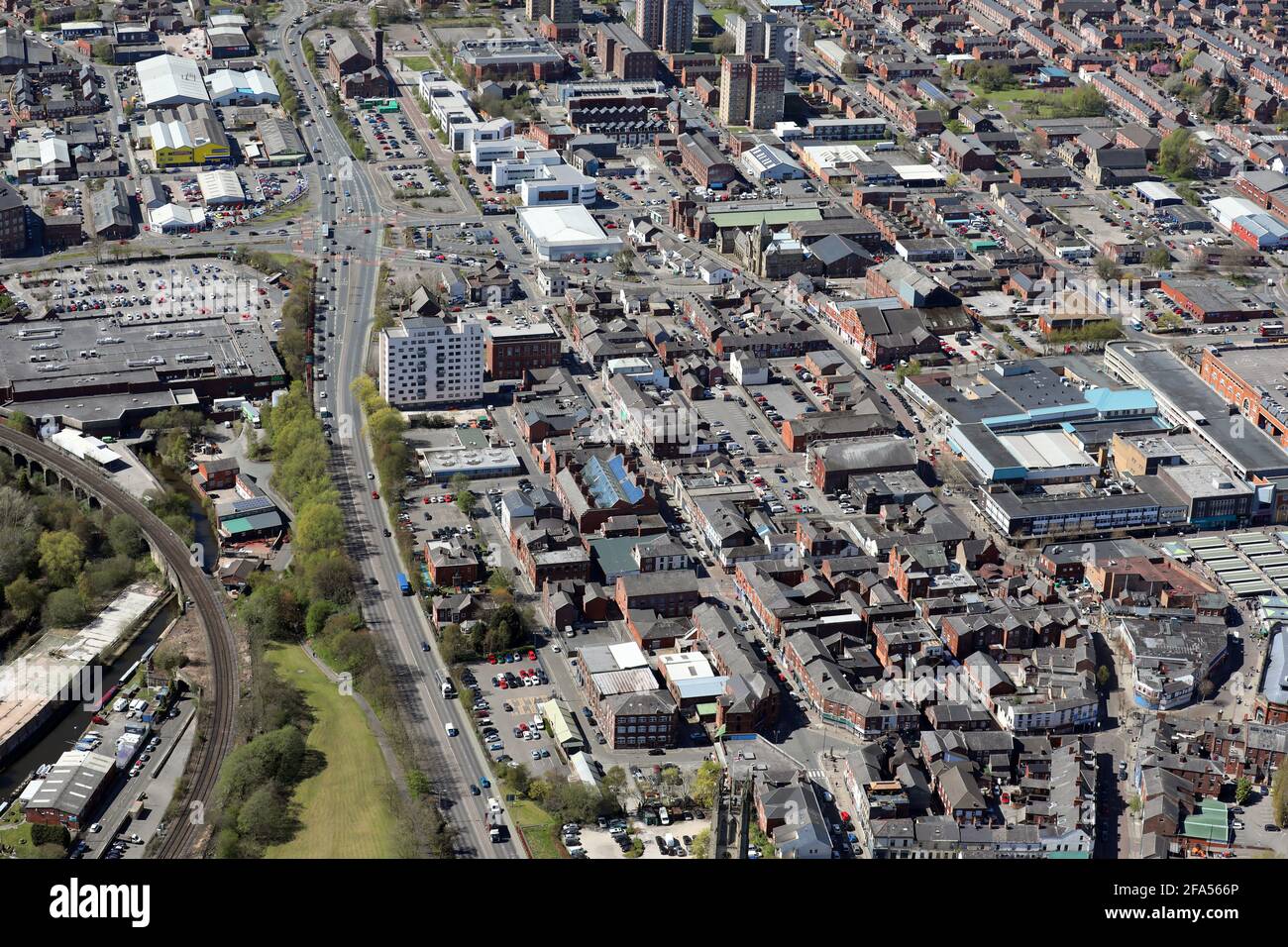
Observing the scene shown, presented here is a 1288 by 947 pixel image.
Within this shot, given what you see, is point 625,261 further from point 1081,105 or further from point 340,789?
point 340,789

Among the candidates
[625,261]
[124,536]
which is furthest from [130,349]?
[625,261]

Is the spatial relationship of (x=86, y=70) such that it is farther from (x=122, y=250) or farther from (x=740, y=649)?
(x=740, y=649)

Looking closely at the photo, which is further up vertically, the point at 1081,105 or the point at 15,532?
the point at 1081,105

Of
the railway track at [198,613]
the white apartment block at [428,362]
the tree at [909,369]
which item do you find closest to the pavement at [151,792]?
the railway track at [198,613]

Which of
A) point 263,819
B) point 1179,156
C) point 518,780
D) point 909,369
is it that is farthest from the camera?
point 1179,156

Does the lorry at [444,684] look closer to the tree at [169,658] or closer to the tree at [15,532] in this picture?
the tree at [169,658]

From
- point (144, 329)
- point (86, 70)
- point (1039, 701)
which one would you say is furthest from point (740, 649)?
point (86, 70)
